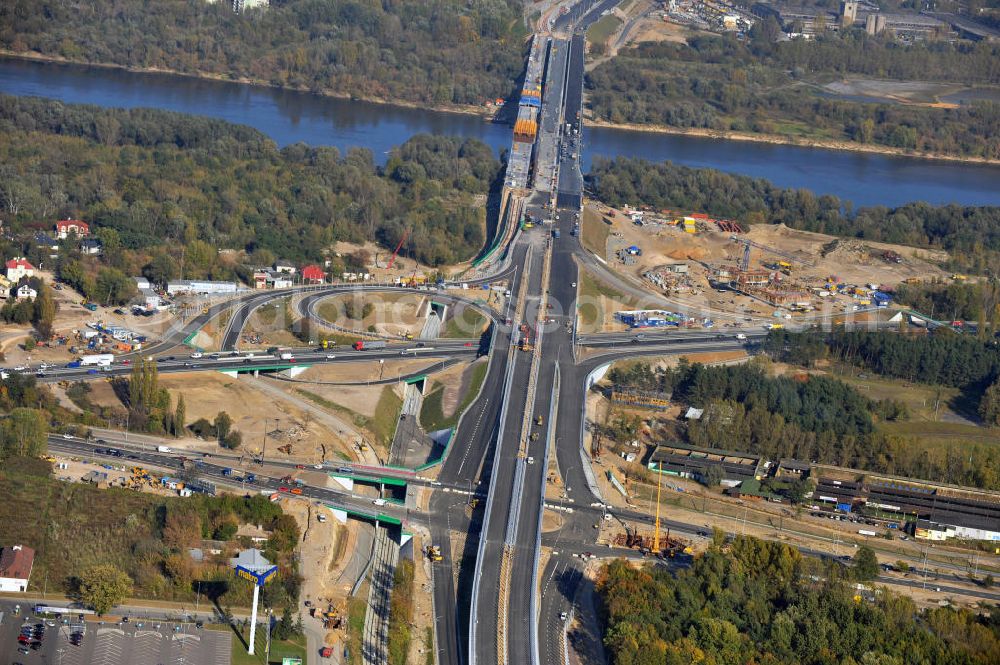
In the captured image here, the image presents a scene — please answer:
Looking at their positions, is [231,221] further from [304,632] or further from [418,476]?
[304,632]

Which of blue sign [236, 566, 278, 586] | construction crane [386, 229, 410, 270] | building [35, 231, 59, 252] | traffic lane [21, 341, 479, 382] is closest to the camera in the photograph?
blue sign [236, 566, 278, 586]

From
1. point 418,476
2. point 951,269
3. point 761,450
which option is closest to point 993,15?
point 951,269

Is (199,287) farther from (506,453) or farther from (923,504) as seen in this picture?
(923,504)

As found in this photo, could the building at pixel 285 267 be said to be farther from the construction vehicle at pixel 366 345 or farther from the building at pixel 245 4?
the building at pixel 245 4

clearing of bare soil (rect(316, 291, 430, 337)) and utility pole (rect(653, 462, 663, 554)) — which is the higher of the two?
clearing of bare soil (rect(316, 291, 430, 337))

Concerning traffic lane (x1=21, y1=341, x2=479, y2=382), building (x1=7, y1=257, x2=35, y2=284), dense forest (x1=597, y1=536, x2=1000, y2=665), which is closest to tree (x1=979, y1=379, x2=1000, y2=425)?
dense forest (x1=597, y1=536, x2=1000, y2=665)

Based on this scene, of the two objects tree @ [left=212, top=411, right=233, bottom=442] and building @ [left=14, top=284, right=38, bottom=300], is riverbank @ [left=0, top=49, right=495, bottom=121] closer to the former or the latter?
building @ [left=14, top=284, right=38, bottom=300]
